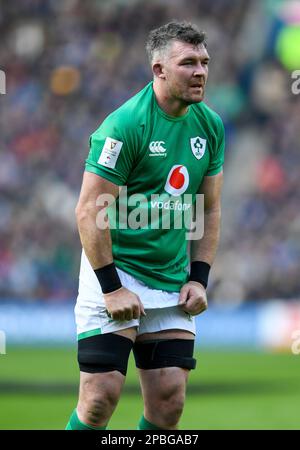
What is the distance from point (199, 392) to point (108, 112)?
1018 cm

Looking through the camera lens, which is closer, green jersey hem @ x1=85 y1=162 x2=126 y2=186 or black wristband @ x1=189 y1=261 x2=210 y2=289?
green jersey hem @ x1=85 y1=162 x2=126 y2=186

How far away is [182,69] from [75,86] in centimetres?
1770

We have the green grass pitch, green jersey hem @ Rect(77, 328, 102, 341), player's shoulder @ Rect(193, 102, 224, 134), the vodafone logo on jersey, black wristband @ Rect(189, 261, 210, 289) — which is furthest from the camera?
the green grass pitch

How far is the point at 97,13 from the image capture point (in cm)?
2442

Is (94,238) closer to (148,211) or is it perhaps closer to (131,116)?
(148,211)

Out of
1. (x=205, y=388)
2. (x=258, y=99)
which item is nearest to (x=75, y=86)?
(x=258, y=99)

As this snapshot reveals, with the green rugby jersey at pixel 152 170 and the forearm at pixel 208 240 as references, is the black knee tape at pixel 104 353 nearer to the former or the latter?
the green rugby jersey at pixel 152 170

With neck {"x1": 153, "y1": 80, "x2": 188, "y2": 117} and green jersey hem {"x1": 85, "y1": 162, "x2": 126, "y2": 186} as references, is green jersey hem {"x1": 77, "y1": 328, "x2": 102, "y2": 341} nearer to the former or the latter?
green jersey hem {"x1": 85, "y1": 162, "x2": 126, "y2": 186}

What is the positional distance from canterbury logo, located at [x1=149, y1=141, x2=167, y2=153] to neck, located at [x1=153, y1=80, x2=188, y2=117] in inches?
7.1

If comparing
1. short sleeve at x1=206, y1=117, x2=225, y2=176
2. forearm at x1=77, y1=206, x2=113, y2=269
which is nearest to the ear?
short sleeve at x1=206, y1=117, x2=225, y2=176

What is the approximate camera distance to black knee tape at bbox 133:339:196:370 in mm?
5555

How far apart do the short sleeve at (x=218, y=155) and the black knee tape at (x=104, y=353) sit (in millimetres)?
1031

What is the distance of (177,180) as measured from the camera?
5594 mm
